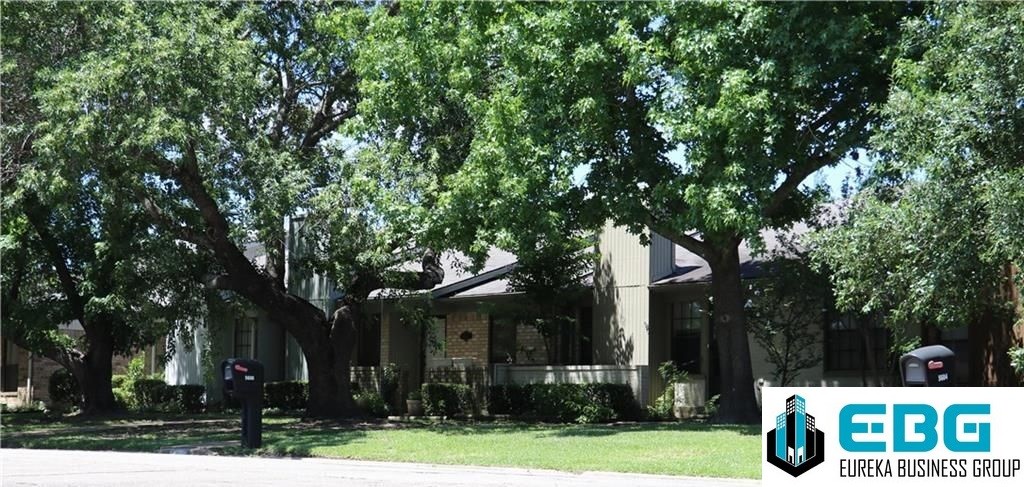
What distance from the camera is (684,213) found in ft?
66.9

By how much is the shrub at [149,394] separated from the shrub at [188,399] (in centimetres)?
59

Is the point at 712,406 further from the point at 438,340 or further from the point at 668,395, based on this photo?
the point at 438,340

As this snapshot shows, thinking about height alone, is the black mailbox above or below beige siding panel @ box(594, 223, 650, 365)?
below

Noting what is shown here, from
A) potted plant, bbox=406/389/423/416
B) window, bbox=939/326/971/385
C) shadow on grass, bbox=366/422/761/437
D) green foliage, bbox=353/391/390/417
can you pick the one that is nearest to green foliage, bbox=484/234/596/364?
potted plant, bbox=406/389/423/416

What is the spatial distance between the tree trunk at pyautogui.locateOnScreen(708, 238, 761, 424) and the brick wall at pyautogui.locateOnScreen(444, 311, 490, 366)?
991cm

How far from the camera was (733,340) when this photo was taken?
78.1 ft

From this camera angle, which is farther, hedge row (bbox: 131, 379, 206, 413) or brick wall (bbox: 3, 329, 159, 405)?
brick wall (bbox: 3, 329, 159, 405)

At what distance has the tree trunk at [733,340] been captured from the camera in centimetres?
2358

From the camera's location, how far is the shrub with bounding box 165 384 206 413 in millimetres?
37406

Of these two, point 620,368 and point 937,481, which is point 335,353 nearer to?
point 620,368

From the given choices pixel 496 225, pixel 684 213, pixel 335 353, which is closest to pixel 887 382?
pixel 684 213

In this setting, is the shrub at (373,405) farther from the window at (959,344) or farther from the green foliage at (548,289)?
the window at (959,344)

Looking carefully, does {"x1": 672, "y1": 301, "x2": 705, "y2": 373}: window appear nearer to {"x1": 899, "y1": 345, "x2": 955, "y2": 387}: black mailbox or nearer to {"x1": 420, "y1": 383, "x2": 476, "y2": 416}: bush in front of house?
{"x1": 420, "y1": 383, "x2": 476, "y2": 416}: bush in front of house

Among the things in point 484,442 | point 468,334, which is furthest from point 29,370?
point 484,442
